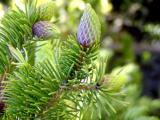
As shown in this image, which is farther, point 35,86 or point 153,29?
point 153,29

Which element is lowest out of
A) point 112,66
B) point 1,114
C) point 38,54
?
point 1,114

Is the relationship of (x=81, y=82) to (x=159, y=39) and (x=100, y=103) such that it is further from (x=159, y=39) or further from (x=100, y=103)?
(x=159, y=39)

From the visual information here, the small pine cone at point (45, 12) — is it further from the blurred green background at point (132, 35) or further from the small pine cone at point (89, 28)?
the blurred green background at point (132, 35)

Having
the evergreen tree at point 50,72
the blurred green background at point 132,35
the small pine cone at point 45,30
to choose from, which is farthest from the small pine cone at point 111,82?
the blurred green background at point 132,35

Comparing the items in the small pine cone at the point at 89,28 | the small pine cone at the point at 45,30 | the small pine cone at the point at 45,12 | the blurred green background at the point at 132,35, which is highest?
the blurred green background at the point at 132,35

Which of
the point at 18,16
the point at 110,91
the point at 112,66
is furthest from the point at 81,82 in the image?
the point at 112,66

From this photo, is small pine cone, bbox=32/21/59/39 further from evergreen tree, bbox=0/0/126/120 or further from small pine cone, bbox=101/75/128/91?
Result: small pine cone, bbox=101/75/128/91

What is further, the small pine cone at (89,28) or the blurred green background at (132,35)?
the blurred green background at (132,35)
